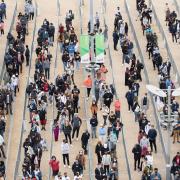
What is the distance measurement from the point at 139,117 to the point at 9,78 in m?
8.74

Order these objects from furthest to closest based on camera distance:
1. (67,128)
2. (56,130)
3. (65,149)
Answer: (56,130) → (67,128) → (65,149)

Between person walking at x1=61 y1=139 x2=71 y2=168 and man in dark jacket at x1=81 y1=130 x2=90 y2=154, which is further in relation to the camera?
man in dark jacket at x1=81 y1=130 x2=90 y2=154

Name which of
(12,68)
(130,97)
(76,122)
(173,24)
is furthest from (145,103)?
(173,24)

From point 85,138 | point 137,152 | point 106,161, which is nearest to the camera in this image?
point 106,161

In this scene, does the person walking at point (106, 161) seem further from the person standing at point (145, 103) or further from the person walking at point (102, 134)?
the person standing at point (145, 103)

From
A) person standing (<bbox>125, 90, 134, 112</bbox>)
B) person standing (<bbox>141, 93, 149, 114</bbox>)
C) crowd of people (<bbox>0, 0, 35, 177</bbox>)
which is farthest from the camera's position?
crowd of people (<bbox>0, 0, 35, 177</bbox>)

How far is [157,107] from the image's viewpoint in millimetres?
46844

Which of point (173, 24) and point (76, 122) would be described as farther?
point (173, 24)

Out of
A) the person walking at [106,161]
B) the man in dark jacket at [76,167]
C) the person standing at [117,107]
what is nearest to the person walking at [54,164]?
the man in dark jacket at [76,167]

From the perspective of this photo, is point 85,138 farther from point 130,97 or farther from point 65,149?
point 130,97

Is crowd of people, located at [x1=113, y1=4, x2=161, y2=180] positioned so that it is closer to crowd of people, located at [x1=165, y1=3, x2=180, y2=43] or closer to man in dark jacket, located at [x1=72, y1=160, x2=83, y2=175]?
crowd of people, located at [x1=165, y1=3, x2=180, y2=43]

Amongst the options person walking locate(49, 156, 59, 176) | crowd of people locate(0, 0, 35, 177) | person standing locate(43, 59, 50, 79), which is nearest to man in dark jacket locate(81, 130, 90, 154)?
person walking locate(49, 156, 59, 176)

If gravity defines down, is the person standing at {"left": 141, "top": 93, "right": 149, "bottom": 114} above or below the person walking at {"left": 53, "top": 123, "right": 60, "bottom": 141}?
above

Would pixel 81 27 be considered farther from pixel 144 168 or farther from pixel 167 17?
pixel 144 168
